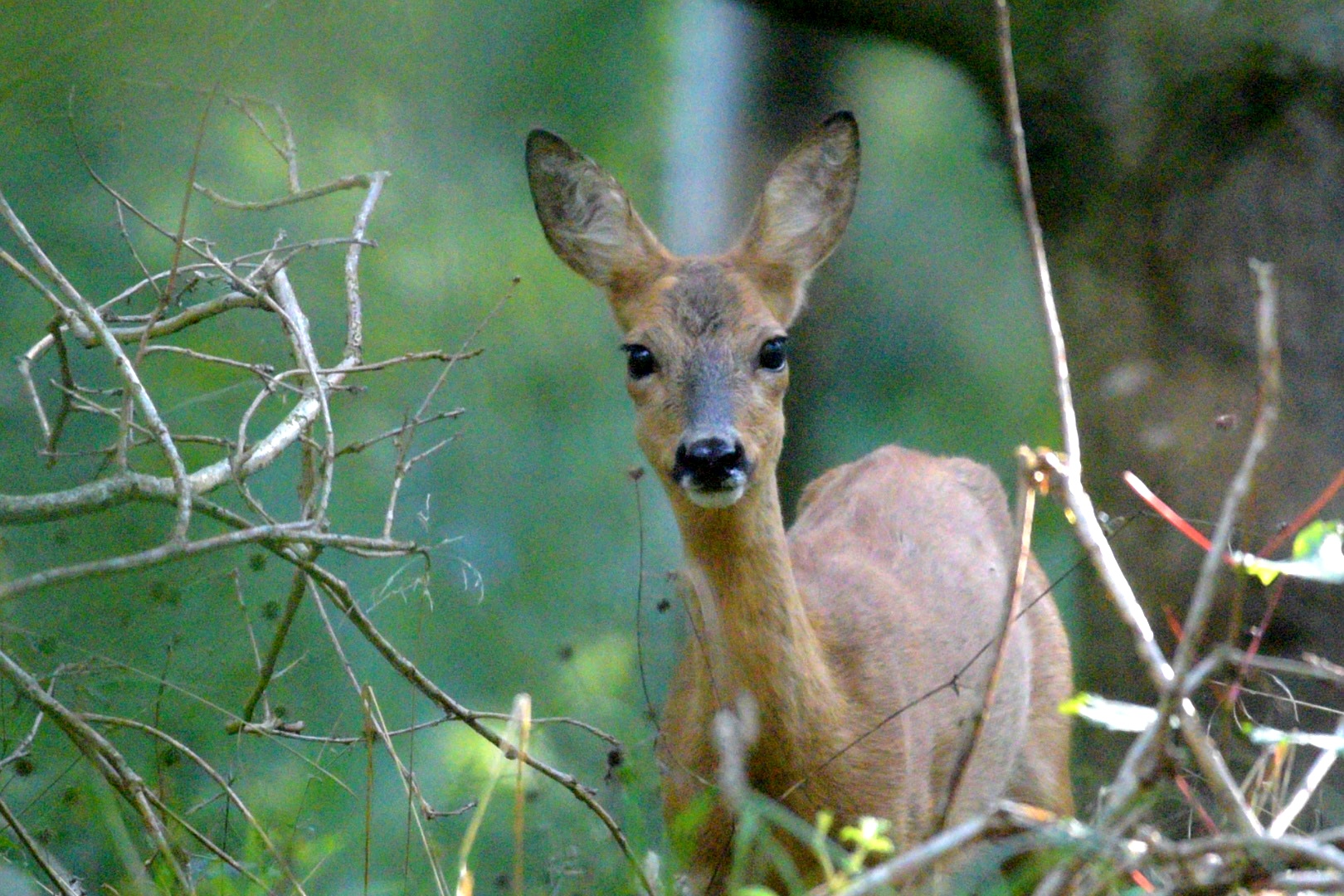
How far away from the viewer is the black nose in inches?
150

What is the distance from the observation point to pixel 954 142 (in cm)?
1009

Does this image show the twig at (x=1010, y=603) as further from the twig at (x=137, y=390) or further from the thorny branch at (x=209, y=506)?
the twig at (x=137, y=390)

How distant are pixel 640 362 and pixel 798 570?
0.93 m

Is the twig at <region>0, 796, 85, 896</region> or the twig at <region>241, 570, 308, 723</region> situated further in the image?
the twig at <region>241, 570, 308, 723</region>

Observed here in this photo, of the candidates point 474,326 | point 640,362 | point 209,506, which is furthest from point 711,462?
point 474,326

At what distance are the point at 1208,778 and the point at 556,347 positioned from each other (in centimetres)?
795

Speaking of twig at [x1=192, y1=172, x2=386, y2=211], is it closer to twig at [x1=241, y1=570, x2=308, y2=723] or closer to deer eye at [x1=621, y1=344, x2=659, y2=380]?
twig at [x1=241, y1=570, x2=308, y2=723]

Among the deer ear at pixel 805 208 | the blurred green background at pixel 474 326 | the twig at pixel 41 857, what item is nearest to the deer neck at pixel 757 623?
the blurred green background at pixel 474 326

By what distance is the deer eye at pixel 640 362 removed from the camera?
434 centimetres

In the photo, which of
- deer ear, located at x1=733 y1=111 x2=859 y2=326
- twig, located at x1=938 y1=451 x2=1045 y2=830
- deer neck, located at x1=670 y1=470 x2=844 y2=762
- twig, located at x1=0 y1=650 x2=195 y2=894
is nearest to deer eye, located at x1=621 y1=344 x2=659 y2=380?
deer neck, located at x1=670 y1=470 x2=844 y2=762

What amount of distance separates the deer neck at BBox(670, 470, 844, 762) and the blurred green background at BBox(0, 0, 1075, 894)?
13.3 inches

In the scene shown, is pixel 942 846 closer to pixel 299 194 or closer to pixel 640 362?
pixel 299 194

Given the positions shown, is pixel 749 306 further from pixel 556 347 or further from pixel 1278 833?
pixel 556 347

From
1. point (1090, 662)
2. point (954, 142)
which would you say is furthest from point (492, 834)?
point (954, 142)
